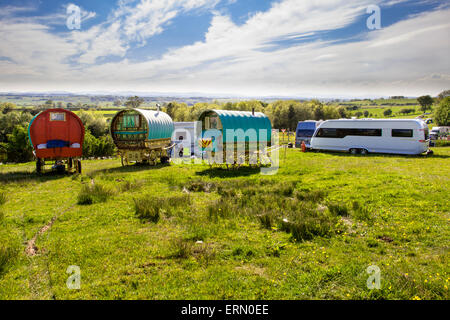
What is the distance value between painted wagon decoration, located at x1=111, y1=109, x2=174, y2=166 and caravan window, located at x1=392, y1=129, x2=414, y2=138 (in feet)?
63.8

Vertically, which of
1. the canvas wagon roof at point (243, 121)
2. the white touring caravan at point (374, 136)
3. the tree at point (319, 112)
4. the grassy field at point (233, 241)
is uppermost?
the tree at point (319, 112)

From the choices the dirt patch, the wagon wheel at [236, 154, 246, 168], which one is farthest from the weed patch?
the wagon wheel at [236, 154, 246, 168]

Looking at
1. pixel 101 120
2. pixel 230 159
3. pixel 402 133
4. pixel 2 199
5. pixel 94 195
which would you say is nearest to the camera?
pixel 2 199

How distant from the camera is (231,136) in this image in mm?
17250

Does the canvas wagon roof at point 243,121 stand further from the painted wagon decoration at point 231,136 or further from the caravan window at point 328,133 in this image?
the caravan window at point 328,133

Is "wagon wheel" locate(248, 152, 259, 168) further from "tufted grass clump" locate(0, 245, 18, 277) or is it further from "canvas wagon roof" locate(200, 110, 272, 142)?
"tufted grass clump" locate(0, 245, 18, 277)

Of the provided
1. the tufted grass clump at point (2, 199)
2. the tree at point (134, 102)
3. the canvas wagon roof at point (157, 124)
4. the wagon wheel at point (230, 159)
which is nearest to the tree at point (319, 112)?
the tree at point (134, 102)

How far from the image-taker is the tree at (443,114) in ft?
208

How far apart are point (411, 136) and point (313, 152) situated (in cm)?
826

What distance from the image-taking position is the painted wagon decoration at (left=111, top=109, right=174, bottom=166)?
20.3m

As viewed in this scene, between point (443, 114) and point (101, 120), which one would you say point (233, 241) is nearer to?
point (101, 120)

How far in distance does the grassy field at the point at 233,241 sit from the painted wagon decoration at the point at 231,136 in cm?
482

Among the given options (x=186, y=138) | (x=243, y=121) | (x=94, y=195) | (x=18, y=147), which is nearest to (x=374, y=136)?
(x=243, y=121)

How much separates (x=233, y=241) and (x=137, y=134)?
15546 millimetres
